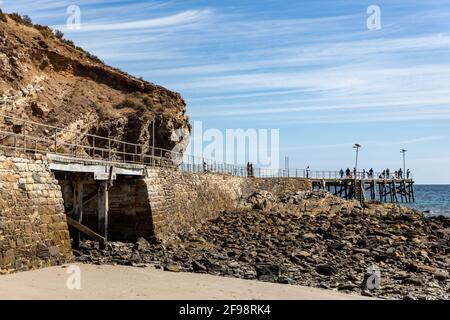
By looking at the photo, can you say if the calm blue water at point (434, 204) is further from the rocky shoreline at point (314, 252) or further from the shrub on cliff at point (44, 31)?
the shrub on cliff at point (44, 31)

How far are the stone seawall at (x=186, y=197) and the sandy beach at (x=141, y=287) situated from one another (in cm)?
877

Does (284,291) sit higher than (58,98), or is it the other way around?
(58,98)

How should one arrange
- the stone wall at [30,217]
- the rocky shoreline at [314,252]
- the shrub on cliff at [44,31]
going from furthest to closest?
the shrub on cliff at [44,31] → the rocky shoreline at [314,252] → the stone wall at [30,217]

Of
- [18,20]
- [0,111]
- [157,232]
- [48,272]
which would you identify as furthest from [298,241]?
[18,20]

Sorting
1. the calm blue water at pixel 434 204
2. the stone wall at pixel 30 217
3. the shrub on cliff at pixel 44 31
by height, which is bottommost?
the calm blue water at pixel 434 204

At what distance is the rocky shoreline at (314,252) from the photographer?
654 inches

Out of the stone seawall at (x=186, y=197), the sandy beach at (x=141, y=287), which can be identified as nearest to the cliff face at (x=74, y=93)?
the stone seawall at (x=186, y=197)

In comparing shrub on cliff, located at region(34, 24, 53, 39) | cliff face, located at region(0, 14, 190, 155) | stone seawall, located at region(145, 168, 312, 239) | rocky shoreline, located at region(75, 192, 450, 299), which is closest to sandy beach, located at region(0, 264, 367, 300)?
rocky shoreline, located at region(75, 192, 450, 299)

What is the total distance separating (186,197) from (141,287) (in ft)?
55.8

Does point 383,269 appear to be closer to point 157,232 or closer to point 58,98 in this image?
point 157,232

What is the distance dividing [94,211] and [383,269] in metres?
12.5

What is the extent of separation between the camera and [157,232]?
24047 mm

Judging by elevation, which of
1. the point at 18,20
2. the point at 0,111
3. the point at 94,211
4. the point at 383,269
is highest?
the point at 18,20
